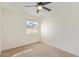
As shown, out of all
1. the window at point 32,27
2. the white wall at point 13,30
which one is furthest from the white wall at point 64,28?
the white wall at point 13,30

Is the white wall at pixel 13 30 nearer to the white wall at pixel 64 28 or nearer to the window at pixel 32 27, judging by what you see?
the window at pixel 32 27

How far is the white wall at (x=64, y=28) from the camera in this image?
3512 mm

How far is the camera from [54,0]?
2773 millimetres

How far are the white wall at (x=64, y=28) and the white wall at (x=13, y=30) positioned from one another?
1587 mm

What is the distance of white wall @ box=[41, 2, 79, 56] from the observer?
11.5 ft

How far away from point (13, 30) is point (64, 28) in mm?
2800

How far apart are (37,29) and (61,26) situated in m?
2.20

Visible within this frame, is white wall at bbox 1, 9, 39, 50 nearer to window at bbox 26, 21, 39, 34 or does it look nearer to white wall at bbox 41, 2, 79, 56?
window at bbox 26, 21, 39, 34

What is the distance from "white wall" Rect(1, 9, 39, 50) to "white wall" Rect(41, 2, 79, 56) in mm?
1587

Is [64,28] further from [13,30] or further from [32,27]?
[13,30]

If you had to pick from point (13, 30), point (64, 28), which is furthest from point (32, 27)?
point (64, 28)

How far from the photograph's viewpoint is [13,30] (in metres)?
4.33

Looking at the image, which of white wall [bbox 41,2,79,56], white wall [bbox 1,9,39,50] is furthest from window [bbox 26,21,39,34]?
white wall [bbox 41,2,79,56]

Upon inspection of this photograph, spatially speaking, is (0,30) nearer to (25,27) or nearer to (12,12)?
(12,12)
